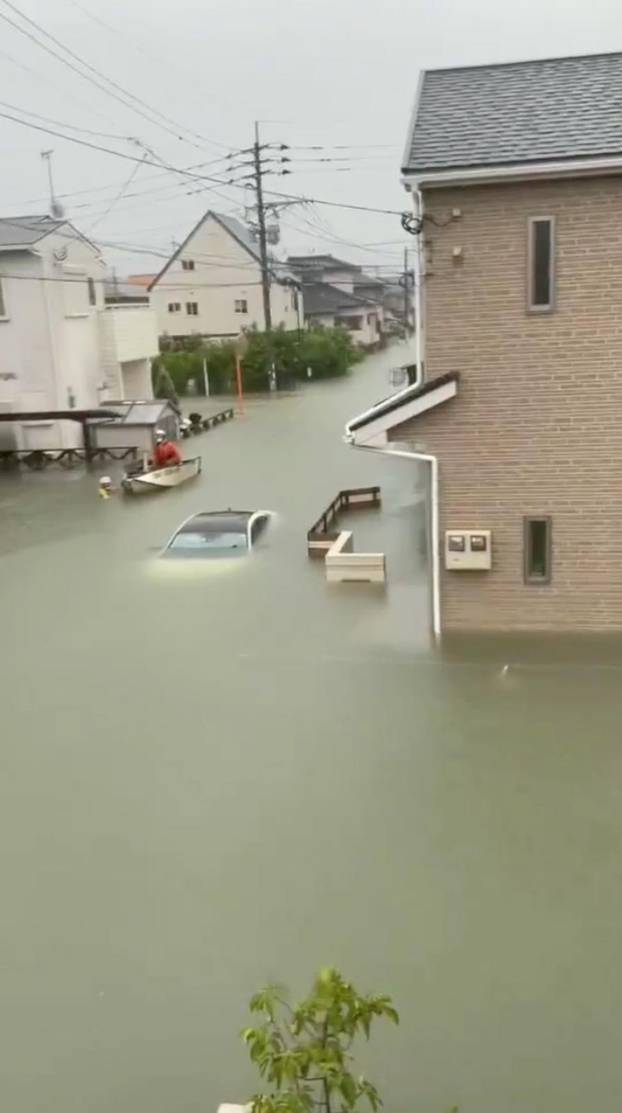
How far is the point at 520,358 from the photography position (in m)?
10.0

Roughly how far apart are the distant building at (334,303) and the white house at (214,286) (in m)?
11.5

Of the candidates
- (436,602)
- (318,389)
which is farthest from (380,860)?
(318,389)

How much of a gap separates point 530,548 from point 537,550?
0.08 meters

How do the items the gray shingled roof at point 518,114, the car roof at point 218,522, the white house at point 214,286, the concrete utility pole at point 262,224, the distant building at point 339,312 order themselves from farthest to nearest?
the distant building at point 339,312 → the white house at point 214,286 → the concrete utility pole at point 262,224 → the car roof at point 218,522 → the gray shingled roof at point 518,114

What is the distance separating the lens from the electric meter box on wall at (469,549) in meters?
10.4

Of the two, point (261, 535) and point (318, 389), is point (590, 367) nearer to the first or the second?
point (261, 535)

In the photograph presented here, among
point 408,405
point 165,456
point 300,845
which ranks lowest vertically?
point 300,845

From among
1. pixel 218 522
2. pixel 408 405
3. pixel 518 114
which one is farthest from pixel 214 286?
pixel 408 405

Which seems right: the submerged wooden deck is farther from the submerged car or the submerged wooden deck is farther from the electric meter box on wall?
the electric meter box on wall

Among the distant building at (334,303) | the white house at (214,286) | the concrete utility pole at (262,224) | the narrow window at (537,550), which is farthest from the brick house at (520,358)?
the distant building at (334,303)

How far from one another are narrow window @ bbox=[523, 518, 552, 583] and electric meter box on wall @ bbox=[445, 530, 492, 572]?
0.41m

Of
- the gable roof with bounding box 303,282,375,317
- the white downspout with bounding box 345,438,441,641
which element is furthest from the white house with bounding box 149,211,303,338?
the white downspout with bounding box 345,438,441,641

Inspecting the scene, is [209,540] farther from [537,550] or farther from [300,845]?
[300,845]

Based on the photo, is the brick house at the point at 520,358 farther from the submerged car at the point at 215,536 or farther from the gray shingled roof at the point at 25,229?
the gray shingled roof at the point at 25,229
